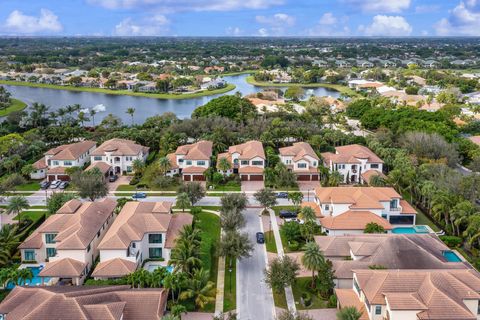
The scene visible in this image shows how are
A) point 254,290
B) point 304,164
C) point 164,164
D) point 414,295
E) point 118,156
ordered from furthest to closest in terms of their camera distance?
Result: point 118,156 < point 304,164 < point 164,164 < point 254,290 < point 414,295

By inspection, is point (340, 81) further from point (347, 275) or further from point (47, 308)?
point (47, 308)

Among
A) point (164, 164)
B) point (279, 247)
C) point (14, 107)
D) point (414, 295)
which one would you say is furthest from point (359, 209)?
point (14, 107)

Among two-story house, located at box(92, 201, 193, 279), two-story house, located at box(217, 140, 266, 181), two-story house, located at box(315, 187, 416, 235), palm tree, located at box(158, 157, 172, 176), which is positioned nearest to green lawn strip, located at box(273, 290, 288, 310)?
two-story house, located at box(92, 201, 193, 279)

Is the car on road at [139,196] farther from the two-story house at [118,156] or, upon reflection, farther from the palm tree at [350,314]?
the palm tree at [350,314]

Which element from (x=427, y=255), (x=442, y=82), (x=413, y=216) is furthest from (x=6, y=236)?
(x=442, y=82)

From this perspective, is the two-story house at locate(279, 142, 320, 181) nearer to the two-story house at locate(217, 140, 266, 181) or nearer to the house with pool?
the two-story house at locate(217, 140, 266, 181)

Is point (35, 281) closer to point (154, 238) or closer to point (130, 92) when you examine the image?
point (154, 238)
